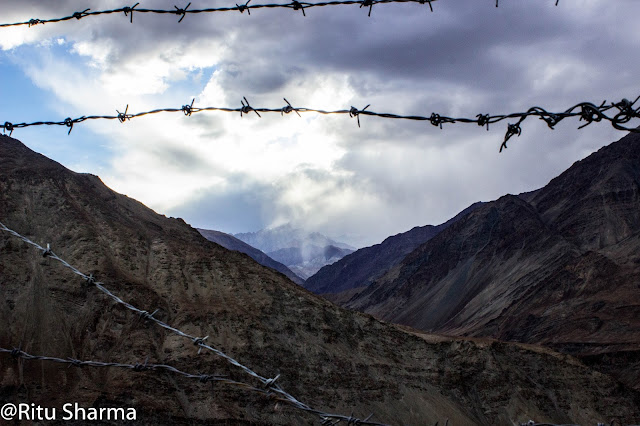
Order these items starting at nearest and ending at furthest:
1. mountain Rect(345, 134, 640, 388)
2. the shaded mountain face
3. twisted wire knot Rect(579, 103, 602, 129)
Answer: twisted wire knot Rect(579, 103, 602, 129)
the shaded mountain face
mountain Rect(345, 134, 640, 388)

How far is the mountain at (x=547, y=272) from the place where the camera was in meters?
67.1

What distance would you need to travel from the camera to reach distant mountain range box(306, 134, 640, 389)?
217 ft

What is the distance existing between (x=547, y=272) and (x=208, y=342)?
214ft

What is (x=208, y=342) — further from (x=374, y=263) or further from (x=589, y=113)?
(x=374, y=263)

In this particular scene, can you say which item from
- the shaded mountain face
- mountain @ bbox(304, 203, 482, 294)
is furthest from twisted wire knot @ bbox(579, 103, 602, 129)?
mountain @ bbox(304, 203, 482, 294)

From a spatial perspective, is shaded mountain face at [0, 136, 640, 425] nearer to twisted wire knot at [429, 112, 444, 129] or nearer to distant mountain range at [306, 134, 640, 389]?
distant mountain range at [306, 134, 640, 389]

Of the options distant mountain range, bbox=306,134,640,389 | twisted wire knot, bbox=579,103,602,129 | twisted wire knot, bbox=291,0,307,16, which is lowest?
twisted wire knot, bbox=579,103,602,129

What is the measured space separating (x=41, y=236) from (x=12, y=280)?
6285 millimetres

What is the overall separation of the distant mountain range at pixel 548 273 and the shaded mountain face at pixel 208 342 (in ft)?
56.9

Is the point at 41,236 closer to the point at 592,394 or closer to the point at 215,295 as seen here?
the point at 215,295

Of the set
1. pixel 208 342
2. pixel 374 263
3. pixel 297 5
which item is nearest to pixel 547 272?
pixel 208 342

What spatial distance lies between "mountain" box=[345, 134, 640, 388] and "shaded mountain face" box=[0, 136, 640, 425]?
17714 millimetres

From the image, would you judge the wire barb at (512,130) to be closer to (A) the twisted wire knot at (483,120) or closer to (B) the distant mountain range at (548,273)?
(A) the twisted wire knot at (483,120)

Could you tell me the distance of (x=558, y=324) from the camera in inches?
2781
